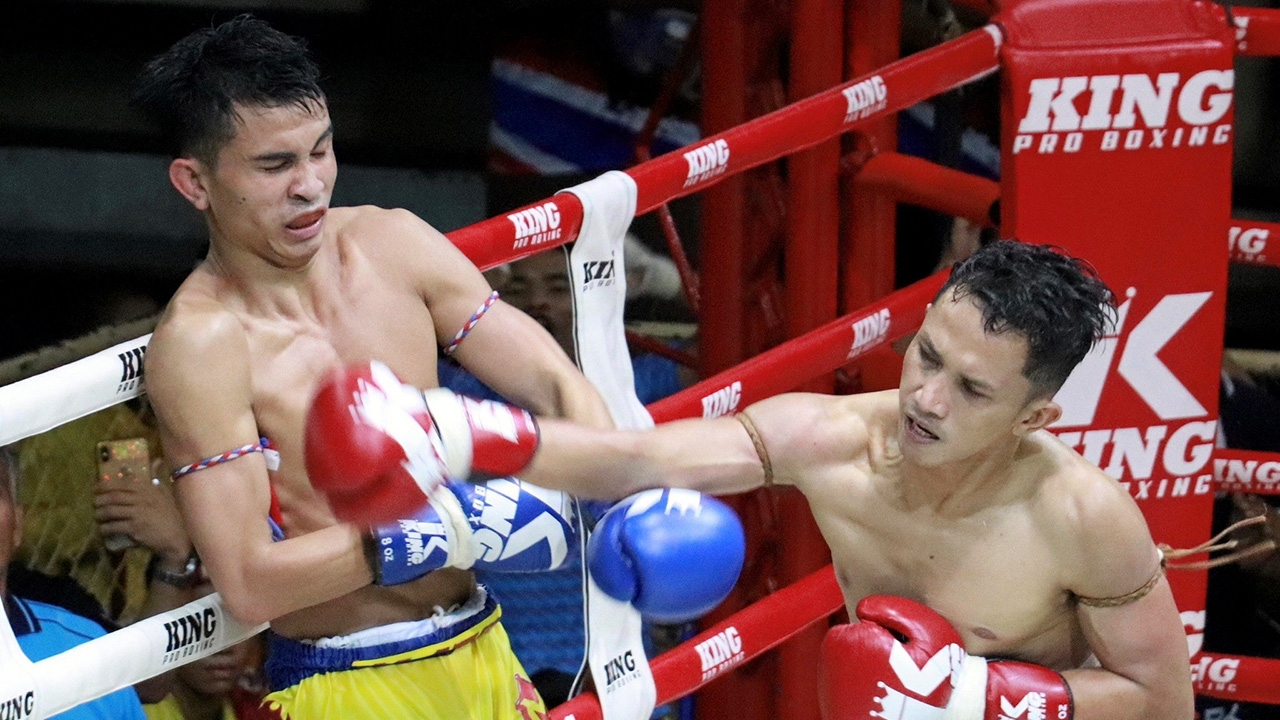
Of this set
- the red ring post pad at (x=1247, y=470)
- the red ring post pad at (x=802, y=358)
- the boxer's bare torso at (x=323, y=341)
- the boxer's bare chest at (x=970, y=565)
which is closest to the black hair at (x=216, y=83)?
the boxer's bare torso at (x=323, y=341)

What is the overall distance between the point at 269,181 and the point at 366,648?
56cm

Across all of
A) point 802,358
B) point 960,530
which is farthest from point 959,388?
point 802,358

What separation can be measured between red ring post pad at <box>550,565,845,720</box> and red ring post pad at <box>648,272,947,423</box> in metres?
0.32

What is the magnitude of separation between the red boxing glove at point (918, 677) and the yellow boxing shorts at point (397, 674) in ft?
1.39

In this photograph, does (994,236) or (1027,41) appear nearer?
(1027,41)

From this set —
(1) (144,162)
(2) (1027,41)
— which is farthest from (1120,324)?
(1) (144,162)

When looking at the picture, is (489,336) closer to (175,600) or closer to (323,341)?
(323,341)

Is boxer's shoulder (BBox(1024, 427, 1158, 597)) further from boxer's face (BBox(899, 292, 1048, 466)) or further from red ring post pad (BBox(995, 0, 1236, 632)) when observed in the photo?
red ring post pad (BBox(995, 0, 1236, 632))

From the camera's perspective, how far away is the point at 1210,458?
102 inches

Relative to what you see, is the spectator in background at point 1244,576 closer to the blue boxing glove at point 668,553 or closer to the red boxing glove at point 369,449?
the blue boxing glove at point 668,553

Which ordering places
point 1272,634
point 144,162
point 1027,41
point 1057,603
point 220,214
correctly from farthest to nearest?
point 144,162 < point 1272,634 < point 1027,41 < point 1057,603 < point 220,214

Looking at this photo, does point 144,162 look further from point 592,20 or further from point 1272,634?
point 1272,634

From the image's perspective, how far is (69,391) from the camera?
1.72 metres

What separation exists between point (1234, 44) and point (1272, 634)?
1245 mm
